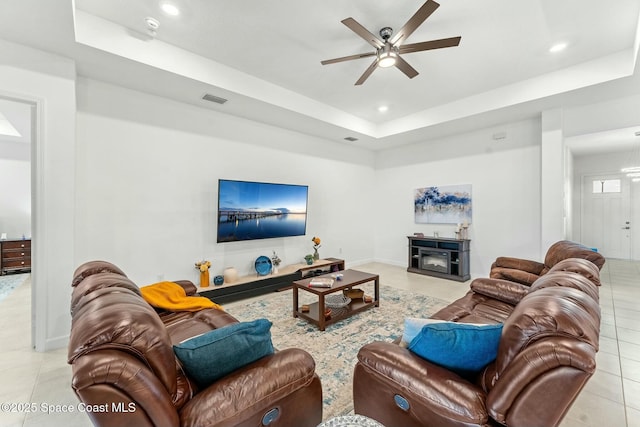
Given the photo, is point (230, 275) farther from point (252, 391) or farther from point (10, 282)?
point (10, 282)

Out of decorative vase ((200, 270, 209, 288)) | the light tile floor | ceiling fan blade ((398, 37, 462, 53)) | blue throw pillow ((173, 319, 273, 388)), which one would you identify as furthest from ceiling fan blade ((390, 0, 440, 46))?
decorative vase ((200, 270, 209, 288))

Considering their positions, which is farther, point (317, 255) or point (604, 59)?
point (317, 255)

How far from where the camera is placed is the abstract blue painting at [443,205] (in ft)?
18.3

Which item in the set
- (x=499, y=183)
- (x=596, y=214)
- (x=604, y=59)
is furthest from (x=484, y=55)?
(x=596, y=214)

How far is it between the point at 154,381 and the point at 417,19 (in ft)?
9.61

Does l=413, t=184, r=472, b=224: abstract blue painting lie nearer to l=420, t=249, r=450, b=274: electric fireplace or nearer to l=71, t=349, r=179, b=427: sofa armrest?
l=420, t=249, r=450, b=274: electric fireplace

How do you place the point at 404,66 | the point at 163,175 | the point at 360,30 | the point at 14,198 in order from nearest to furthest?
the point at 360,30 < the point at 404,66 < the point at 163,175 < the point at 14,198

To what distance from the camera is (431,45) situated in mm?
2678

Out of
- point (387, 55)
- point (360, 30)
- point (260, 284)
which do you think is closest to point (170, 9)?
point (360, 30)

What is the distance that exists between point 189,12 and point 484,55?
Result: 336cm

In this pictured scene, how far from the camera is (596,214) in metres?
7.61

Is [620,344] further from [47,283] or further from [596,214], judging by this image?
[596,214]

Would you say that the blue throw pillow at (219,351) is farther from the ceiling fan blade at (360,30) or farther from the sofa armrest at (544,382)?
the ceiling fan blade at (360,30)

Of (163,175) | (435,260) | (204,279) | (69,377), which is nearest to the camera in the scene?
(69,377)
